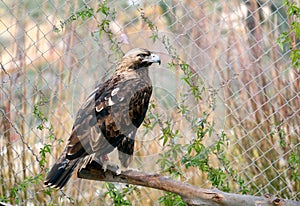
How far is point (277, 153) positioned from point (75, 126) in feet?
6.50

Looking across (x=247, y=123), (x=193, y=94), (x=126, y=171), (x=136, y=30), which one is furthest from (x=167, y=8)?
(x=126, y=171)

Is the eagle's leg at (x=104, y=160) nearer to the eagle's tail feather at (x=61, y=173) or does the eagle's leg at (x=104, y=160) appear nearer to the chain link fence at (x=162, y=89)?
the eagle's tail feather at (x=61, y=173)

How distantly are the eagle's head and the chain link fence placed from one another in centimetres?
24

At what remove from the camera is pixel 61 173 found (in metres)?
4.45

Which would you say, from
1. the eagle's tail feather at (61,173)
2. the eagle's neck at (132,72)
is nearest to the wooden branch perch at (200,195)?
the eagle's tail feather at (61,173)

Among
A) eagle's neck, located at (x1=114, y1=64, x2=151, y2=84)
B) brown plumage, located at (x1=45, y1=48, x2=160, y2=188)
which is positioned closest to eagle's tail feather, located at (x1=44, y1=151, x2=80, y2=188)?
brown plumage, located at (x1=45, y1=48, x2=160, y2=188)

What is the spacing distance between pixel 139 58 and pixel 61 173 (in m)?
1.07

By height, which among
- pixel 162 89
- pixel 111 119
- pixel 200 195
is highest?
pixel 162 89

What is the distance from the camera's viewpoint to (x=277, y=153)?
236 inches

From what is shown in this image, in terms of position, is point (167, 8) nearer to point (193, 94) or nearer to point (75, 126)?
point (193, 94)

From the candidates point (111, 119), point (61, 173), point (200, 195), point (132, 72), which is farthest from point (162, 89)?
point (200, 195)

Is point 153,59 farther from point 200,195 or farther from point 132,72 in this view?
point 200,195

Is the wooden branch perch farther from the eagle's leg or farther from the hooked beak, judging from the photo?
the hooked beak

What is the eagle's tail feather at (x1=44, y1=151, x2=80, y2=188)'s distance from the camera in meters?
4.41
